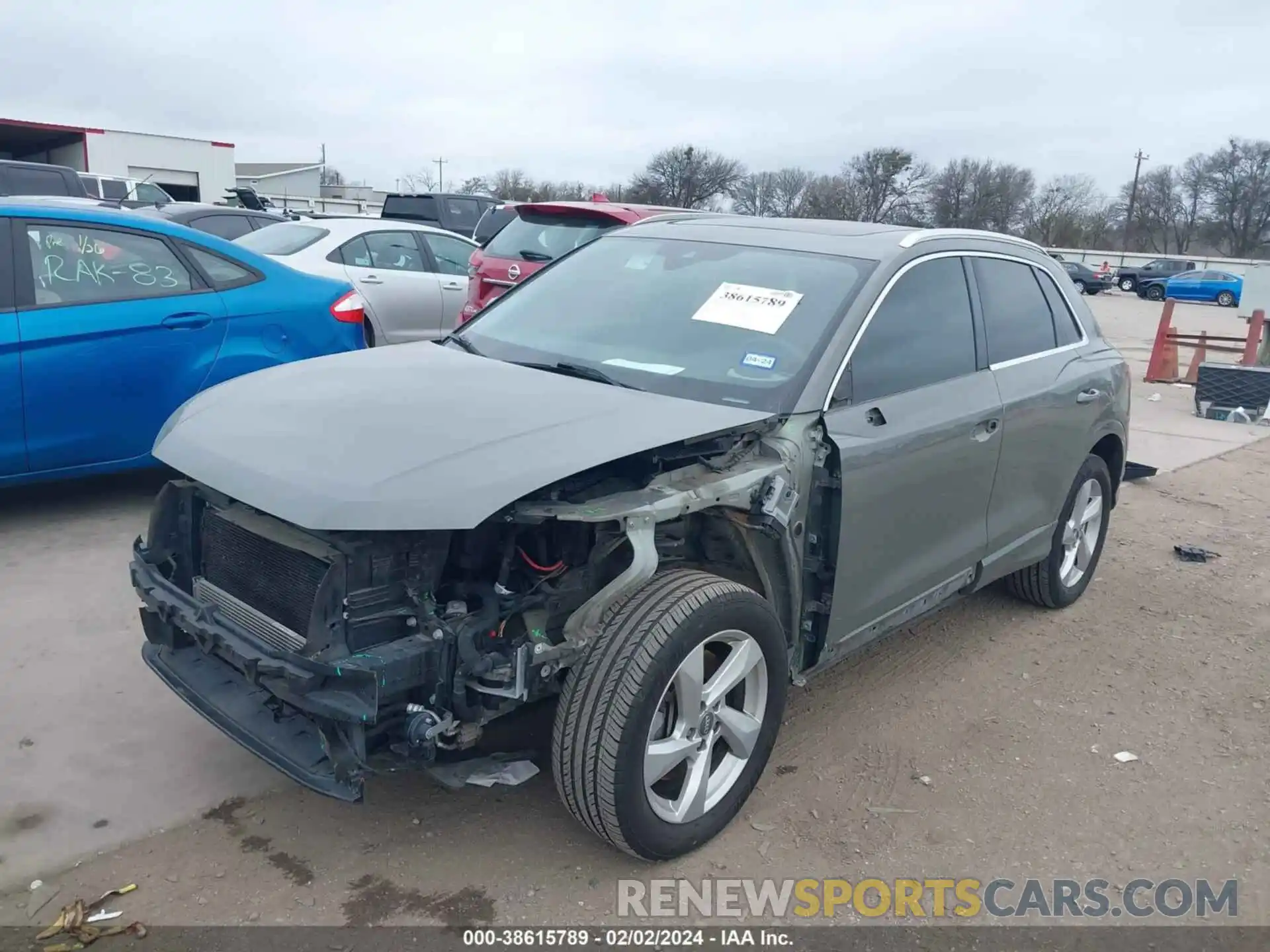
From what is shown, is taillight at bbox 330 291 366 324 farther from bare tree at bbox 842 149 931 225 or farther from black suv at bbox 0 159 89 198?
bare tree at bbox 842 149 931 225

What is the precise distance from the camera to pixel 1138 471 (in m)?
7.91

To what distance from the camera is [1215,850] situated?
329 cm

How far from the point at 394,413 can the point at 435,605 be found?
63 centimetres

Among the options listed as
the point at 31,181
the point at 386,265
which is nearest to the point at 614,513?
the point at 386,265

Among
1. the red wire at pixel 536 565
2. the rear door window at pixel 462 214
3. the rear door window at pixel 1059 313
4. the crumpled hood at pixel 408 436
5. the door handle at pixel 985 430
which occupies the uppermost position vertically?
the rear door window at pixel 462 214

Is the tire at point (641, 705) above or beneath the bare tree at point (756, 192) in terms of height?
beneath

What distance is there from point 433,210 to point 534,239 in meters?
10.6

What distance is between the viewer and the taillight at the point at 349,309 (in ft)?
20.1

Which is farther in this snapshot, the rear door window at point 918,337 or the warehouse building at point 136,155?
the warehouse building at point 136,155

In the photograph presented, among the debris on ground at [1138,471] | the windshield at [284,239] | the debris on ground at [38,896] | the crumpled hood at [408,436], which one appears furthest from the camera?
the windshield at [284,239]

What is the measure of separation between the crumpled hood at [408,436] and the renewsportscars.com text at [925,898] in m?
1.24

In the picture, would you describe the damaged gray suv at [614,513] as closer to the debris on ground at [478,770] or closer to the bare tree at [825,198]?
the debris on ground at [478,770]

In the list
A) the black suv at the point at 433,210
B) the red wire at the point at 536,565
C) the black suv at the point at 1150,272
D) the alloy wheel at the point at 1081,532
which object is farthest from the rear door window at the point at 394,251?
the black suv at the point at 1150,272

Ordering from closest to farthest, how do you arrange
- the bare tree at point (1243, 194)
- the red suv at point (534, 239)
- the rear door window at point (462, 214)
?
the red suv at point (534, 239)
the rear door window at point (462, 214)
the bare tree at point (1243, 194)
